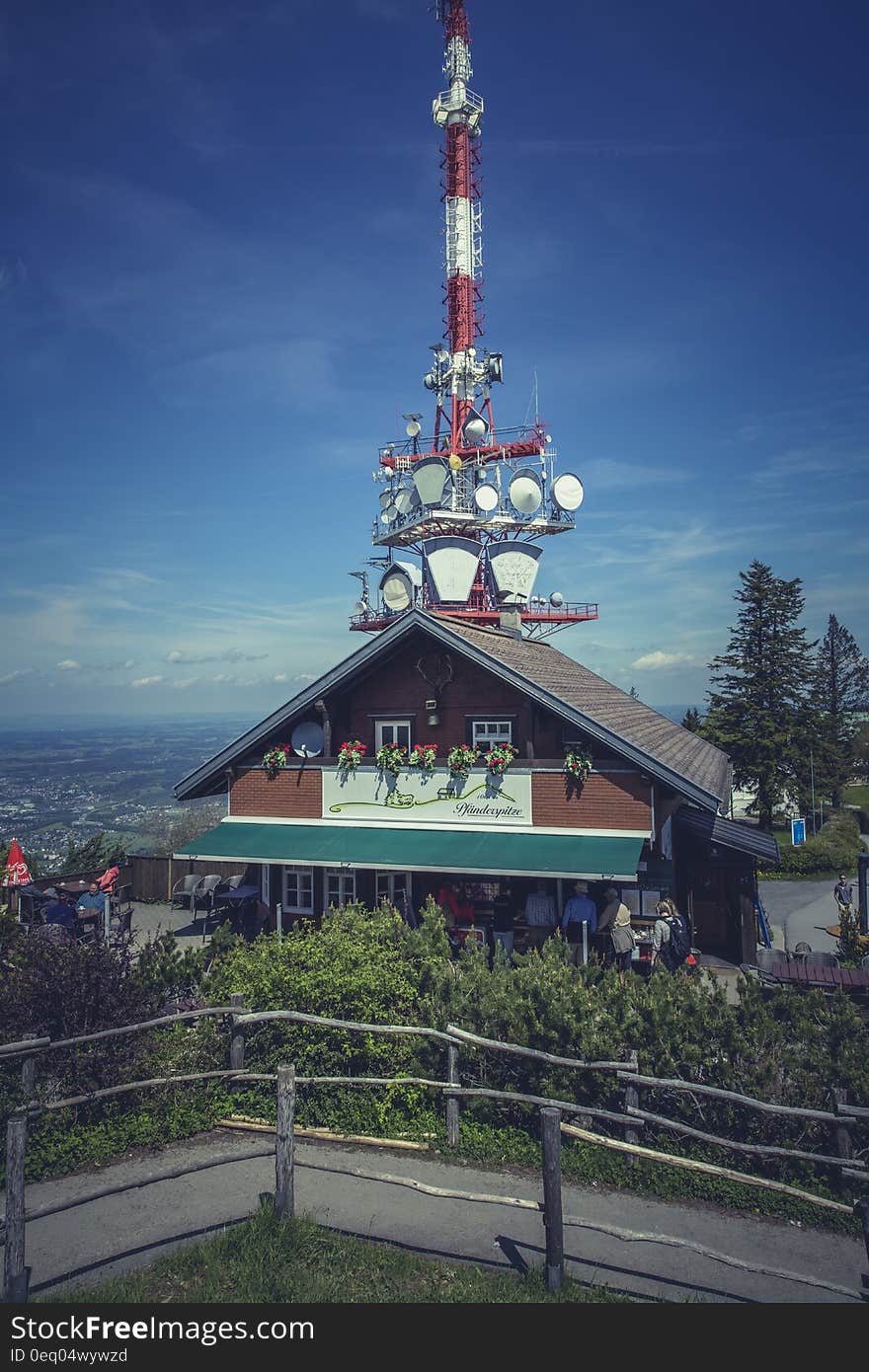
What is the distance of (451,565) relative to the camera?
27.7 meters

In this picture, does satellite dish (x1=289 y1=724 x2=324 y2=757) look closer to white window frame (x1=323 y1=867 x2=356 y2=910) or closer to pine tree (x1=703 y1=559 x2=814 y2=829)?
white window frame (x1=323 y1=867 x2=356 y2=910)

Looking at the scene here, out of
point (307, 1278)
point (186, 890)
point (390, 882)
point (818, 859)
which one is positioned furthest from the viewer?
point (818, 859)

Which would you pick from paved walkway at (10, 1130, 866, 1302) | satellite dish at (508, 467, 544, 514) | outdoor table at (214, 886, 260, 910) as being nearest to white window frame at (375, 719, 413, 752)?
outdoor table at (214, 886, 260, 910)

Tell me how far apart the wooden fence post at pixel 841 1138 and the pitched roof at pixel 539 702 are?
23.3ft

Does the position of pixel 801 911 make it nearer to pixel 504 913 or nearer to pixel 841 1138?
pixel 504 913

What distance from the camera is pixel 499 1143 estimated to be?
28.7 feet

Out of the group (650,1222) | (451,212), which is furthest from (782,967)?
(451,212)

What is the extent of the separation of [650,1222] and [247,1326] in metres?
3.60

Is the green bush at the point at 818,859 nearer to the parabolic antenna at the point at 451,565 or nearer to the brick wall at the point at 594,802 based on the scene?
the parabolic antenna at the point at 451,565

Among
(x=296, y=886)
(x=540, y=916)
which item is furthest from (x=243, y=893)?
(x=540, y=916)

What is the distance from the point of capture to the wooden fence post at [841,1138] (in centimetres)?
774

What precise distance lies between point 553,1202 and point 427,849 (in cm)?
1007

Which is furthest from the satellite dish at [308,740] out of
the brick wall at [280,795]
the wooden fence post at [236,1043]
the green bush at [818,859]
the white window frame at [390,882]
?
the green bush at [818,859]

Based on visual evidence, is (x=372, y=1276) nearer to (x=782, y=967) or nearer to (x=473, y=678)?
(x=782, y=967)
